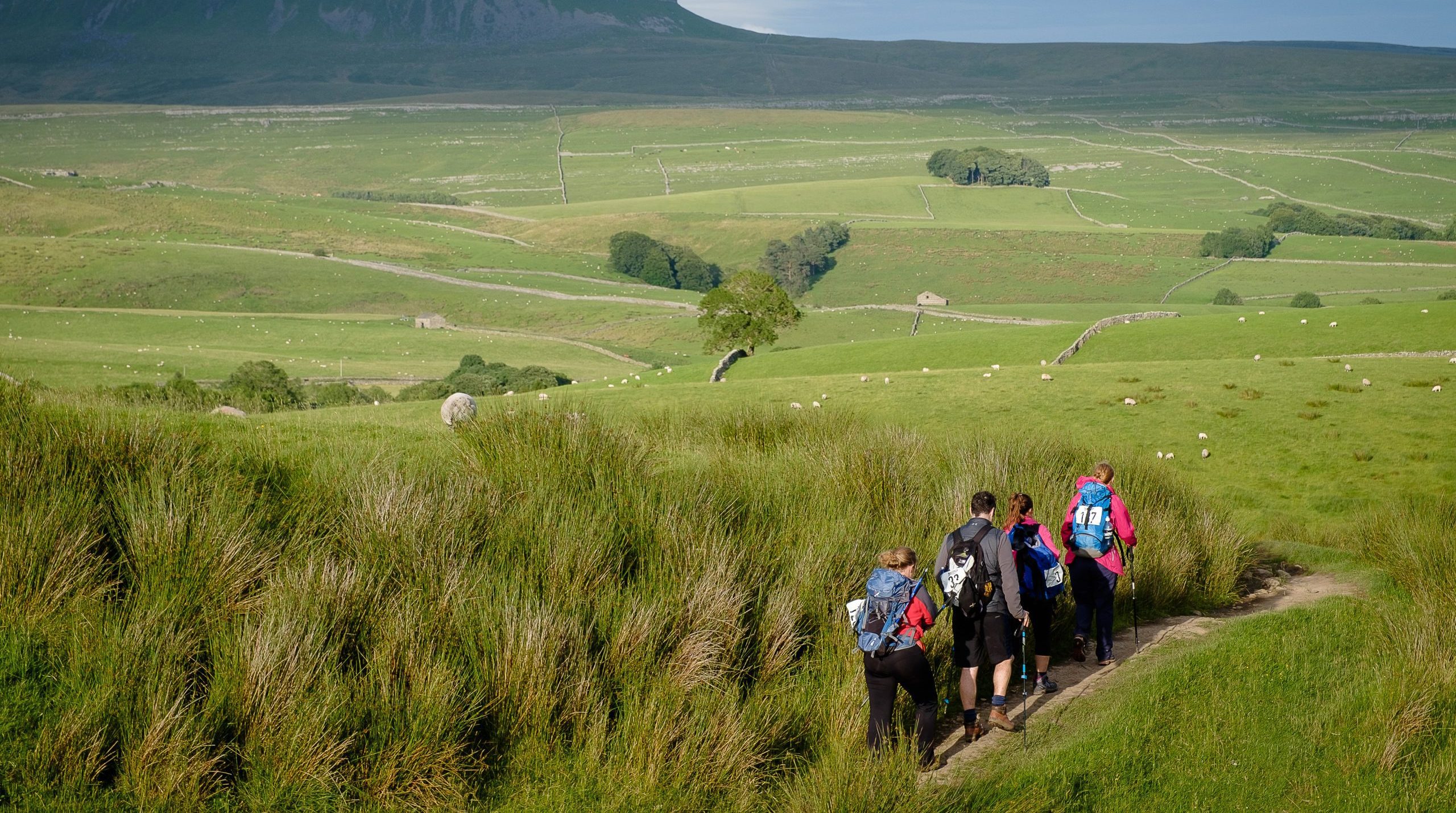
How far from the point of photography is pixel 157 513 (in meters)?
8.73

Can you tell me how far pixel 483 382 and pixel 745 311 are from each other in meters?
13.3

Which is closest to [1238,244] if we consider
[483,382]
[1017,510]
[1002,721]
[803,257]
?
[803,257]

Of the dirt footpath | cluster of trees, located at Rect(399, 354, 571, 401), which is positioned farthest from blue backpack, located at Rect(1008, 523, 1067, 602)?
cluster of trees, located at Rect(399, 354, 571, 401)

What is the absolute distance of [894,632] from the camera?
26.5 feet

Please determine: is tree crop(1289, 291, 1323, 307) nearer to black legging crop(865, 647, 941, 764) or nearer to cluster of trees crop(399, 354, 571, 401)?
cluster of trees crop(399, 354, 571, 401)

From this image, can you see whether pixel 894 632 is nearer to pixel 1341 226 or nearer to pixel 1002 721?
pixel 1002 721

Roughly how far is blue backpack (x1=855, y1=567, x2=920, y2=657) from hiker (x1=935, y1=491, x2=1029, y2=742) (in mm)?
1004

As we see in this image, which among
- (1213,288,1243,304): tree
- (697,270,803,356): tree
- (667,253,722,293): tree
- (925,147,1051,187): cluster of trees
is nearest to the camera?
(697,270,803,356): tree

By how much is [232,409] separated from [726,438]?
10324 millimetres

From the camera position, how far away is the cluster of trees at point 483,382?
5053 centimetres

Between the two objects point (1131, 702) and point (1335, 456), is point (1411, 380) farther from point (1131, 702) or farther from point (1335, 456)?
point (1131, 702)

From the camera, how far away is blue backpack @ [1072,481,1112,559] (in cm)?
1101

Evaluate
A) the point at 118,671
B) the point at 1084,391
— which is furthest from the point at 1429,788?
the point at 1084,391

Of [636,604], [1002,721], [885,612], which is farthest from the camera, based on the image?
[1002,721]
